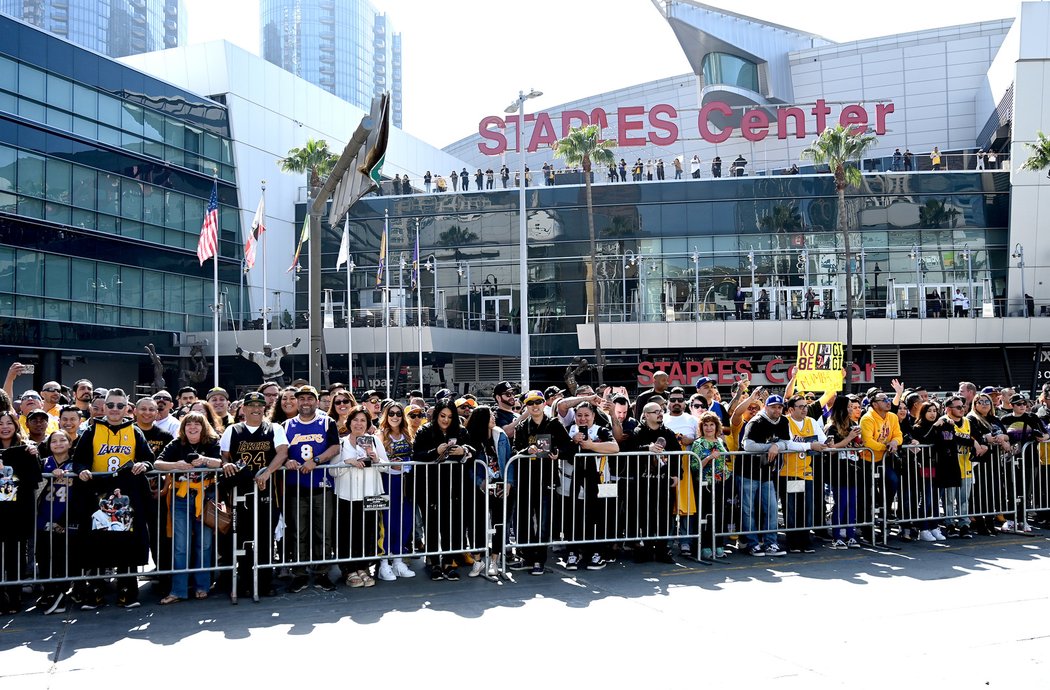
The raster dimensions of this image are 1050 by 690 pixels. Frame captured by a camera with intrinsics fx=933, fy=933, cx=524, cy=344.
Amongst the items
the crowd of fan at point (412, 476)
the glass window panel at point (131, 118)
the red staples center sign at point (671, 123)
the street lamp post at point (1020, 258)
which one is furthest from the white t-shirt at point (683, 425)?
the red staples center sign at point (671, 123)

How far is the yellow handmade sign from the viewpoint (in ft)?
51.8

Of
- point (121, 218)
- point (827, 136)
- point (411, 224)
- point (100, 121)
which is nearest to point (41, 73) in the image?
point (100, 121)

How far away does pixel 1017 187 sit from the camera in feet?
140

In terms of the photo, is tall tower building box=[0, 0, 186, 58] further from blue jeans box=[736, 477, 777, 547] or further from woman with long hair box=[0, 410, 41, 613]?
blue jeans box=[736, 477, 777, 547]

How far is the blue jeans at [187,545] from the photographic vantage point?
27.3ft

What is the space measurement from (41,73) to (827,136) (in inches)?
1209

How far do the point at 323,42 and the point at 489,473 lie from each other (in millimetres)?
187533

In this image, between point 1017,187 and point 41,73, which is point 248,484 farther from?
point 1017,187

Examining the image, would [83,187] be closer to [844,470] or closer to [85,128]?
[85,128]

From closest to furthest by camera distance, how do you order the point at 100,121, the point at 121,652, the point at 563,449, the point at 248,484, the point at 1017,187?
the point at 121,652 < the point at 248,484 < the point at 563,449 < the point at 100,121 < the point at 1017,187

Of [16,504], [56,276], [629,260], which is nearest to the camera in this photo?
[16,504]

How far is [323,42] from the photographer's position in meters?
183

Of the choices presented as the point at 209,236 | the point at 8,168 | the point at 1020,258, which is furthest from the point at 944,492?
the point at 1020,258

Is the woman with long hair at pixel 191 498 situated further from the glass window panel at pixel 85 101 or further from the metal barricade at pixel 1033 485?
the glass window panel at pixel 85 101
